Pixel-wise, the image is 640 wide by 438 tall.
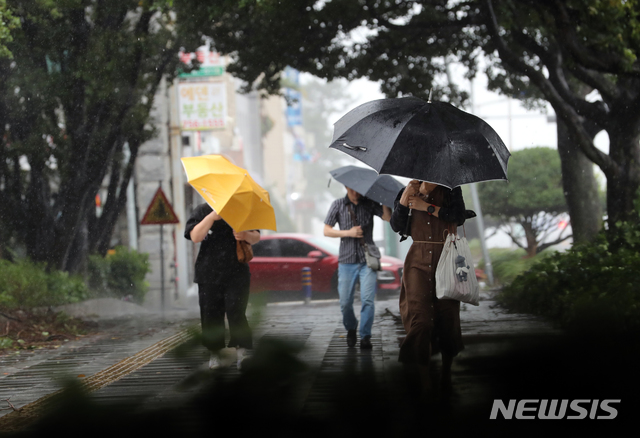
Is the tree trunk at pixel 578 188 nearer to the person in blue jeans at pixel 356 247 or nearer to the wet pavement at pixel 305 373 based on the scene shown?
the wet pavement at pixel 305 373

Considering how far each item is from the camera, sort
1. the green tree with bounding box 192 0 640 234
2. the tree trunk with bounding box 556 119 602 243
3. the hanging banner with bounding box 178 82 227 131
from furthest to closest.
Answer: the hanging banner with bounding box 178 82 227 131, the tree trunk with bounding box 556 119 602 243, the green tree with bounding box 192 0 640 234

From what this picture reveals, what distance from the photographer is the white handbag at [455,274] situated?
17.1 ft

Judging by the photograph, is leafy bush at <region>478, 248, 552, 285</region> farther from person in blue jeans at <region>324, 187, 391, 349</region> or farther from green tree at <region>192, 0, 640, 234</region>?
person in blue jeans at <region>324, 187, 391, 349</region>

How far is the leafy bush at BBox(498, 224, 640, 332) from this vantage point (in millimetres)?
7469

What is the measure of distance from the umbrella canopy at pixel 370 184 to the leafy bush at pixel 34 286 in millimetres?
5543

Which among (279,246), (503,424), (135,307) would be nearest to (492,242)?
(279,246)

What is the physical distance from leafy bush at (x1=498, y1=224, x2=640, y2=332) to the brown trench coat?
173 cm

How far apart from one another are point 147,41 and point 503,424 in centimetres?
1068

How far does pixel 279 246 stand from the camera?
53.1ft

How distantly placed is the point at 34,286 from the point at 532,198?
1158 cm

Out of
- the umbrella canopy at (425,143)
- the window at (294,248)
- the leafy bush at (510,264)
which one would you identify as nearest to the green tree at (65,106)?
the window at (294,248)

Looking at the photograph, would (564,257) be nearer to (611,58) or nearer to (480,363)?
(611,58)

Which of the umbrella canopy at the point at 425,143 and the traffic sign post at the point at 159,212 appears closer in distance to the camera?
the umbrella canopy at the point at 425,143

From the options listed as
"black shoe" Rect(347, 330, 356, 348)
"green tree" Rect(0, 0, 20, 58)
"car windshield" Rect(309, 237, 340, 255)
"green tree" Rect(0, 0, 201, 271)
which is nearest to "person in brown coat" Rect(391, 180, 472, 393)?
"black shoe" Rect(347, 330, 356, 348)
